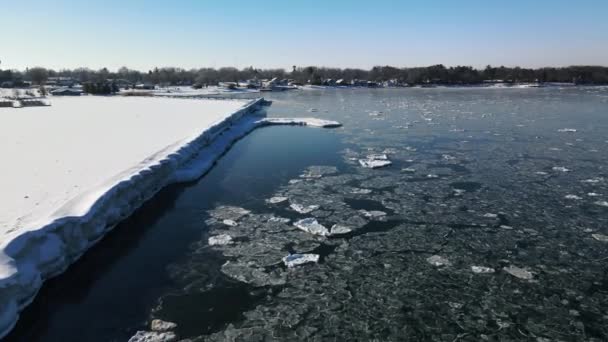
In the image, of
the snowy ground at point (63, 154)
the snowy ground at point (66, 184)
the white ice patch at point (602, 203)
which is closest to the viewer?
the snowy ground at point (66, 184)

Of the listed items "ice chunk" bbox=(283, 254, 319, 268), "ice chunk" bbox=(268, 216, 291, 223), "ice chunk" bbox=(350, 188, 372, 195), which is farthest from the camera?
"ice chunk" bbox=(350, 188, 372, 195)

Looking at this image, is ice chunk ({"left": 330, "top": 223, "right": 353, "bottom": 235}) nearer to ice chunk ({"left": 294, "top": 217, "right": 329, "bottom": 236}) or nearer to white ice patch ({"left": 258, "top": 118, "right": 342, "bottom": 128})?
ice chunk ({"left": 294, "top": 217, "right": 329, "bottom": 236})

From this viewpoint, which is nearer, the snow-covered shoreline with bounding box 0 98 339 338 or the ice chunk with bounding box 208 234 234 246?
the snow-covered shoreline with bounding box 0 98 339 338

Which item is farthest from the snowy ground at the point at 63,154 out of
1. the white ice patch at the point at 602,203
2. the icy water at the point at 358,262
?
the white ice patch at the point at 602,203

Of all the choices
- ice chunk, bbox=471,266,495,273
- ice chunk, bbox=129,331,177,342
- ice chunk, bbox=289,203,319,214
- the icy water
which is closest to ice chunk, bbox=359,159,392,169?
the icy water

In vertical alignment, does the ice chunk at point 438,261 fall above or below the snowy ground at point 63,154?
below

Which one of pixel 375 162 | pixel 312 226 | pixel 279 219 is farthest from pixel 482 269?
pixel 375 162

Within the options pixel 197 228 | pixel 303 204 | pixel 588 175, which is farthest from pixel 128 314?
pixel 588 175

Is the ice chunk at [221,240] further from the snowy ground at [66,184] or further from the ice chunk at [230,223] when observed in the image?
the snowy ground at [66,184]
